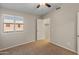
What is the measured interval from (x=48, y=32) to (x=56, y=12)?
54 cm

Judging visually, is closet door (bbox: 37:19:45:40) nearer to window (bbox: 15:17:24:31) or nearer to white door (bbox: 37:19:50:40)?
white door (bbox: 37:19:50:40)

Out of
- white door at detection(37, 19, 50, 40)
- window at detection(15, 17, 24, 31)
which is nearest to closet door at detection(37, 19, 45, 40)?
white door at detection(37, 19, 50, 40)

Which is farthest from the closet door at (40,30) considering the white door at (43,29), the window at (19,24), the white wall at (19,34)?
the window at (19,24)

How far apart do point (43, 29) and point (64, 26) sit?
1.72ft

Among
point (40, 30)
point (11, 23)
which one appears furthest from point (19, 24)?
point (40, 30)

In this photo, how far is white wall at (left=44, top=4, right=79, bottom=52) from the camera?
203cm

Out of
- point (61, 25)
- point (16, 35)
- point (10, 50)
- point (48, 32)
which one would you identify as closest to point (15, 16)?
point (16, 35)

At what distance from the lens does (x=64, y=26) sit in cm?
224

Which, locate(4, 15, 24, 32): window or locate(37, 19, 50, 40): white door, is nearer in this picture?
locate(4, 15, 24, 32): window

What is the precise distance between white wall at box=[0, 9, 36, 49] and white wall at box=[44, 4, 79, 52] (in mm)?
466

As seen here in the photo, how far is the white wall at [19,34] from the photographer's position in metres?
2.04

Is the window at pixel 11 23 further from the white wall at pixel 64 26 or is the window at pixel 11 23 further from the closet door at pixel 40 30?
the white wall at pixel 64 26

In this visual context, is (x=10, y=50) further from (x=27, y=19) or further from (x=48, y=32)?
(x=48, y=32)

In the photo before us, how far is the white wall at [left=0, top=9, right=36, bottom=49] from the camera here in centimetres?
204
